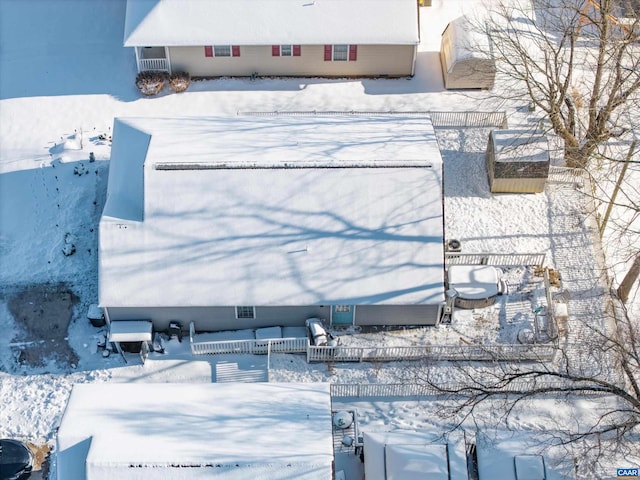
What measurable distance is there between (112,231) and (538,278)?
16.2 meters

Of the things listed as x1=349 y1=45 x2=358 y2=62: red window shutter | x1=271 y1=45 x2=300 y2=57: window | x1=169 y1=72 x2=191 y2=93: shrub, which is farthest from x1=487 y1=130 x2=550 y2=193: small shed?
x1=169 y1=72 x2=191 y2=93: shrub

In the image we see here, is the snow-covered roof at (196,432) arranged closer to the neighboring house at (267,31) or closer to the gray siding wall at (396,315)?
the gray siding wall at (396,315)

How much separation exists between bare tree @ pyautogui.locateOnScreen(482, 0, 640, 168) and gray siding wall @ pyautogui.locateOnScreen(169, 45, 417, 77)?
4.40 m

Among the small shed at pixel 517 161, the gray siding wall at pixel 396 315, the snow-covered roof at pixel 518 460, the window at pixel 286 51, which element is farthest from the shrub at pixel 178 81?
the snow-covered roof at pixel 518 460

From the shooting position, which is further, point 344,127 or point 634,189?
point 634,189

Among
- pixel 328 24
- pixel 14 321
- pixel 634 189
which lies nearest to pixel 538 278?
pixel 634 189

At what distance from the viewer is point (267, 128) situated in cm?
3388

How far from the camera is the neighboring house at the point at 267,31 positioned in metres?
38.5

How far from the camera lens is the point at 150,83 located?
39375 millimetres

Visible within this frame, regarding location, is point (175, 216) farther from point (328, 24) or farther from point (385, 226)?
point (328, 24)

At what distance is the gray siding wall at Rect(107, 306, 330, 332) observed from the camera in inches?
1216

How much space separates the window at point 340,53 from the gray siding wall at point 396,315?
13.9 meters

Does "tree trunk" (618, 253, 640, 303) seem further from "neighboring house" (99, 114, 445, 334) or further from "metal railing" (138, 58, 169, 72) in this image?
"metal railing" (138, 58, 169, 72)

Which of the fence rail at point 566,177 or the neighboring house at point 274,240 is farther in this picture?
the fence rail at point 566,177
